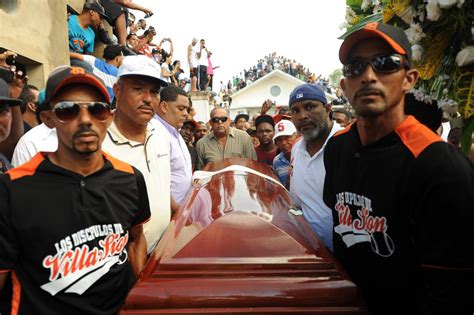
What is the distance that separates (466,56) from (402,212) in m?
0.61

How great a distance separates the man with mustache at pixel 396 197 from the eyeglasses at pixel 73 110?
1025 millimetres

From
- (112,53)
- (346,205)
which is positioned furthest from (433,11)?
(112,53)

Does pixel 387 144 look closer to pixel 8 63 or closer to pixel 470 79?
pixel 470 79

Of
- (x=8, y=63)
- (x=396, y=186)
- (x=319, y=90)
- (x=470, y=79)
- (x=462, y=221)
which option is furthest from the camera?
(x=8, y=63)

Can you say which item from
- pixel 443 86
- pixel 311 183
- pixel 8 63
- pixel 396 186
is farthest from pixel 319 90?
pixel 8 63

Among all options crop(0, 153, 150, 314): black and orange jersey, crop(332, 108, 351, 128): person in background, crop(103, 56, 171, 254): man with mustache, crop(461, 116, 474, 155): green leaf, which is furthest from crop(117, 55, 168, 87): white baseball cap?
crop(332, 108, 351, 128): person in background

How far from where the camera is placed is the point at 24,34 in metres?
5.13

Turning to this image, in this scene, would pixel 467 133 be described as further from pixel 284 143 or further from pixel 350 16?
pixel 284 143

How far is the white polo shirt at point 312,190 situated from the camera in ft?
7.54

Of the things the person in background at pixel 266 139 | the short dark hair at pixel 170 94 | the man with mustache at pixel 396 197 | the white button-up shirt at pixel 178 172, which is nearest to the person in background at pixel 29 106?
the short dark hair at pixel 170 94

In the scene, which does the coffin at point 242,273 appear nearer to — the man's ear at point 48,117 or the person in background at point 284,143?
the man's ear at point 48,117

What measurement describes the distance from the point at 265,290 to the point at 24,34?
5.33 metres

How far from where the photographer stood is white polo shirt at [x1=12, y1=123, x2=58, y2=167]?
229 centimetres

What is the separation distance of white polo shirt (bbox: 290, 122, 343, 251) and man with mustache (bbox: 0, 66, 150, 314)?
3.88ft
